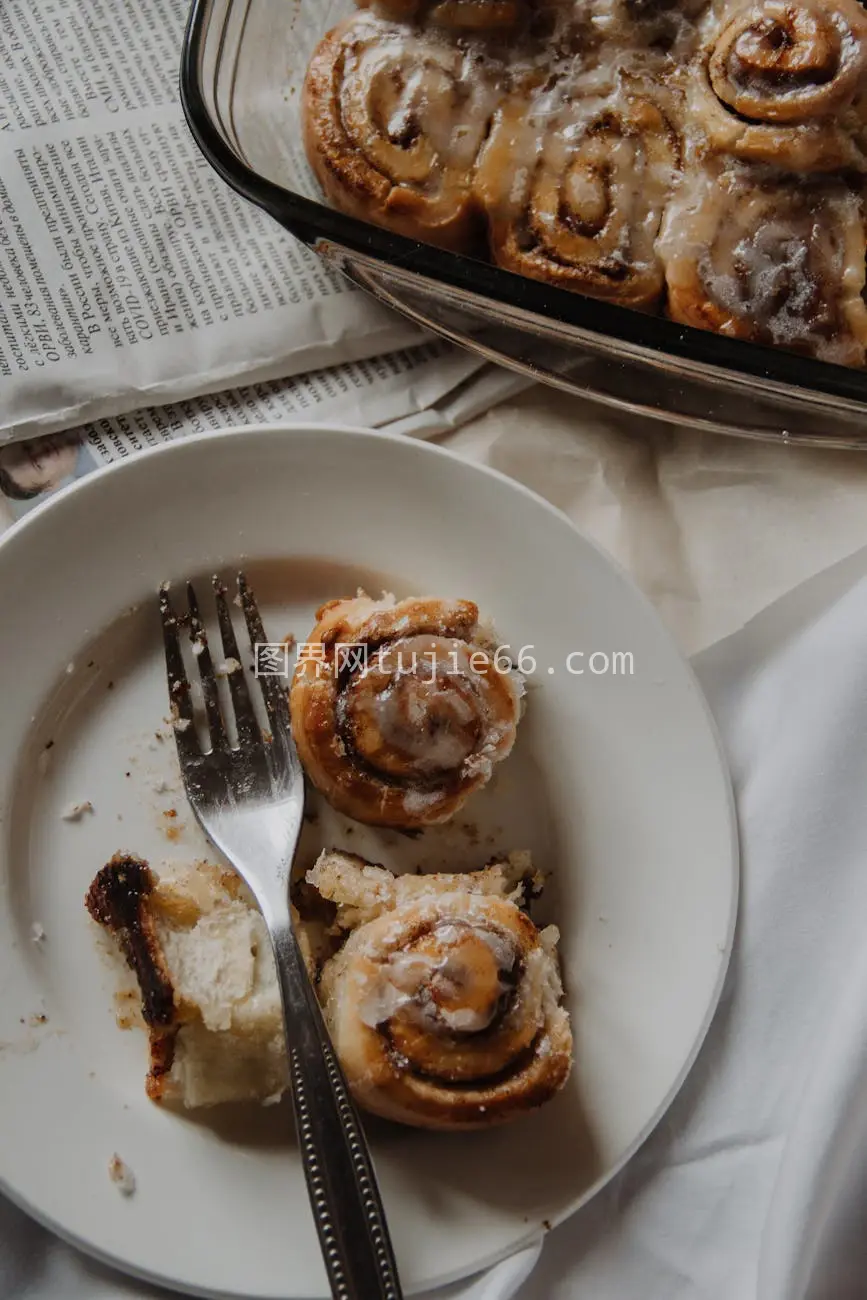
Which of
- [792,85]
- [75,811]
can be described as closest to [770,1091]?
[75,811]

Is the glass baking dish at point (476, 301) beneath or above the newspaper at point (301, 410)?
above

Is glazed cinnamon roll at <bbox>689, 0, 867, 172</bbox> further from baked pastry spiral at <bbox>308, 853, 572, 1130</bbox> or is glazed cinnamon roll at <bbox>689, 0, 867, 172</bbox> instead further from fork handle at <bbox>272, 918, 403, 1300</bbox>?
fork handle at <bbox>272, 918, 403, 1300</bbox>

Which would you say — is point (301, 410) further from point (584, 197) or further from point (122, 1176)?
point (122, 1176)

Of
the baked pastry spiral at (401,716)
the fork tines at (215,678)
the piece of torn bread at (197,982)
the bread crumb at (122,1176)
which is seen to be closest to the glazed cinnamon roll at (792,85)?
the baked pastry spiral at (401,716)

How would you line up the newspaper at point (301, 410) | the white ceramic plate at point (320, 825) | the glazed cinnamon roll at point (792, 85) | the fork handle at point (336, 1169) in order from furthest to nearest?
the newspaper at point (301, 410)
the glazed cinnamon roll at point (792, 85)
the white ceramic plate at point (320, 825)
the fork handle at point (336, 1169)

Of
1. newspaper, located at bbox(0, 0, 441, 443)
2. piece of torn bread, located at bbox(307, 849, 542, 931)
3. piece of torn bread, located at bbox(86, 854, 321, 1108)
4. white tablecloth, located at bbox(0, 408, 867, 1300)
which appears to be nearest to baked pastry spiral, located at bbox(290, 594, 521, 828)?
piece of torn bread, located at bbox(307, 849, 542, 931)

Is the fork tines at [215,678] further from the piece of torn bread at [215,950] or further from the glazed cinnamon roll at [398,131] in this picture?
the glazed cinnamon roll at [398,131]
